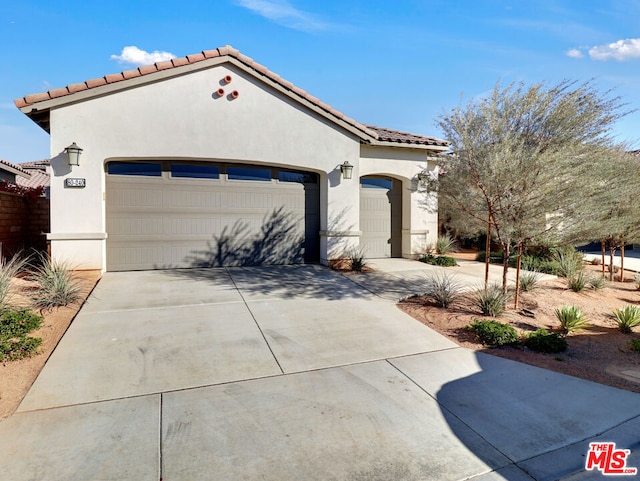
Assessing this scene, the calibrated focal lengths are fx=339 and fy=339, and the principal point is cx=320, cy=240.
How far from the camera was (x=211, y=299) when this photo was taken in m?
6.41

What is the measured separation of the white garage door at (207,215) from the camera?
28.4 feet

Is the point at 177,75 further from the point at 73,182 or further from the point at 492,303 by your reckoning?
the point at 492,303

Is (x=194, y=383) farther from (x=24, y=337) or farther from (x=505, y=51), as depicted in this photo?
(x=505, y=51)

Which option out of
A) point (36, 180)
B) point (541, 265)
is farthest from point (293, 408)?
point (36, 180)

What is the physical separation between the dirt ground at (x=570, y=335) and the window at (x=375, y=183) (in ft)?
17.9

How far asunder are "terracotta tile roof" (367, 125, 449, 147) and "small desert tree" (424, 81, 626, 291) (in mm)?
4575

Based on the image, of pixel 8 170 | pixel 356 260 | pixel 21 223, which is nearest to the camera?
pixel 356 260

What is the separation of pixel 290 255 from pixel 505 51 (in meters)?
7.74

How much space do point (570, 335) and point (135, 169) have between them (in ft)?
32.4

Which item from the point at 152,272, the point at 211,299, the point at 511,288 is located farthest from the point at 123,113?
the point at 511,288

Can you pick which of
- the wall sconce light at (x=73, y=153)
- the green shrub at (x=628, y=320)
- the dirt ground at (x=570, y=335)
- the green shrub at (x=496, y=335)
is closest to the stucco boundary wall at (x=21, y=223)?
the wall sconce light at (x=73, y=153)

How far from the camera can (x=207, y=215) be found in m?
9.24

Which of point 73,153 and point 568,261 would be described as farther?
point 568,261

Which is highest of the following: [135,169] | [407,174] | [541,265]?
[407,174]
